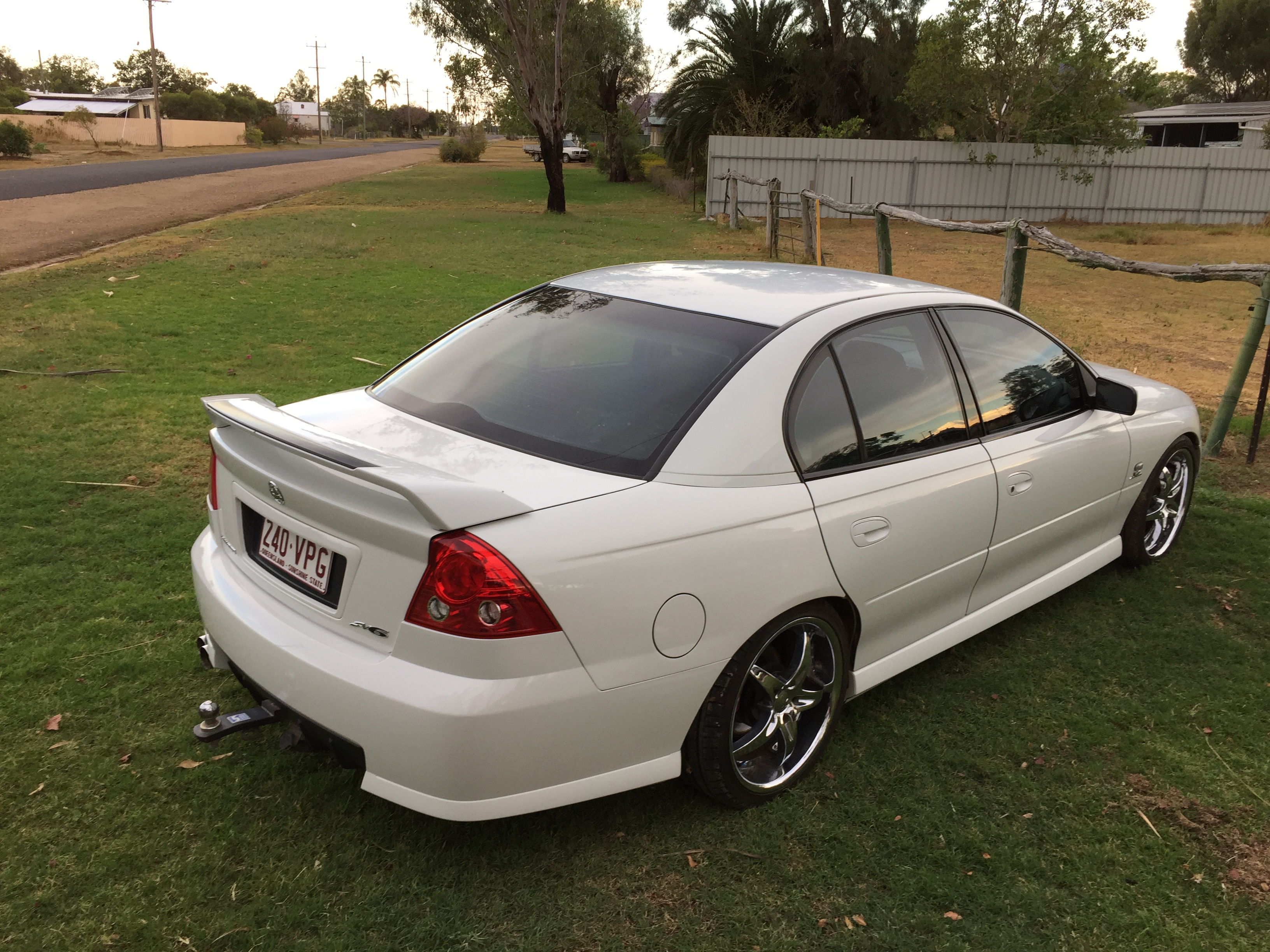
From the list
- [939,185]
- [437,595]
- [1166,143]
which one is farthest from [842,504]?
[1166,143]

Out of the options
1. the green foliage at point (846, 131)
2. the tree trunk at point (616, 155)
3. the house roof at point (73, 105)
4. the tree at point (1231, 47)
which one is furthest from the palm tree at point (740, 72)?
the house roof at point (73, 105)

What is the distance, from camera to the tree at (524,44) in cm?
2220

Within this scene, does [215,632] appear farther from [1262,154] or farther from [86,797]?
[1262,154]

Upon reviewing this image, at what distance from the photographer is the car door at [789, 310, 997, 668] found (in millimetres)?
2938

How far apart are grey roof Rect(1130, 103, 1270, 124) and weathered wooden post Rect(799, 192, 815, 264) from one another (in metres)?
35.8

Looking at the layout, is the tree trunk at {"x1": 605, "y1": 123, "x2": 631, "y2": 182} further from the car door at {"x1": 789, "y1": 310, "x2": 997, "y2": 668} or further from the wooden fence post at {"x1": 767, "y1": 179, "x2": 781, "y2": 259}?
the car door at {"x1": 789, "y1": 310, "x2": 997, "y2": 668}

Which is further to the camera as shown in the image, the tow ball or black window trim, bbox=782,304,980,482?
black window trim, bbox=782,304,980,482

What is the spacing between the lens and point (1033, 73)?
22625mm

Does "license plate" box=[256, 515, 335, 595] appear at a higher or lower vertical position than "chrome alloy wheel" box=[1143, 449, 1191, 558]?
higher

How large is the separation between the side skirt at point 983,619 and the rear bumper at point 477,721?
2.81ft

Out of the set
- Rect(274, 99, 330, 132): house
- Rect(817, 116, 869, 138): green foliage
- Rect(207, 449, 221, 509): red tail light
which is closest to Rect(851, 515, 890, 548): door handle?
Rect(207, 449, 221, 509): red tail light

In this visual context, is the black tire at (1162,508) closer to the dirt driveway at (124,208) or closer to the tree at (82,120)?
the dirt driveway at (124,208)

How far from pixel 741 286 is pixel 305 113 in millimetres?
161771

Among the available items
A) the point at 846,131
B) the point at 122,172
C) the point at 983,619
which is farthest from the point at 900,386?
the point at 122,172
